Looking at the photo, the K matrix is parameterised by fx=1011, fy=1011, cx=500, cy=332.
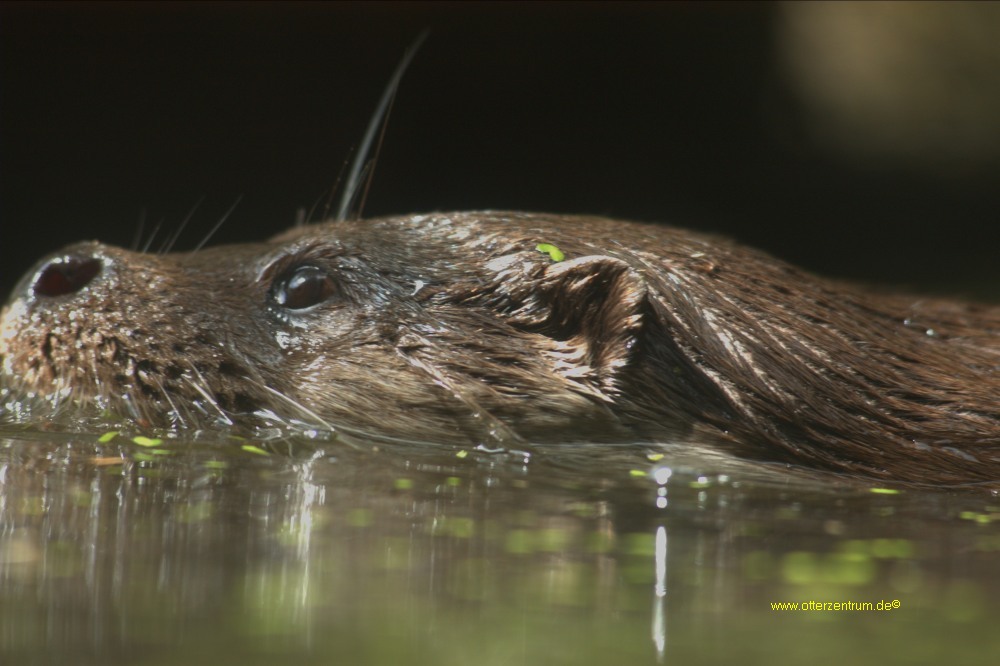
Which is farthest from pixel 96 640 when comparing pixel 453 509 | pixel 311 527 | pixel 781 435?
pixel 781 435

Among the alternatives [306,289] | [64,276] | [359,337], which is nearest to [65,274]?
[64,276]

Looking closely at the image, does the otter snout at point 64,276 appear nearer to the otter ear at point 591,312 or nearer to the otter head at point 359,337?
the otter head at point 359,337

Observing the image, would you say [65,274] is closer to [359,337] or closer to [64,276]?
[64,276]

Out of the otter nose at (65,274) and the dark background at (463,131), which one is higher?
the dark background at (463,131)

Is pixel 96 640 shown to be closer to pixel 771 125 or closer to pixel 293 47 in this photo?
pixel 293 47

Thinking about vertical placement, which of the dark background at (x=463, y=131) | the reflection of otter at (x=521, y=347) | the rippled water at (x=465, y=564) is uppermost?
the dark background at (x=463, y=131)

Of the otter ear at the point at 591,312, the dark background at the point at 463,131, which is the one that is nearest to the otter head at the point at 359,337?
the otter ear at the point at 591,312

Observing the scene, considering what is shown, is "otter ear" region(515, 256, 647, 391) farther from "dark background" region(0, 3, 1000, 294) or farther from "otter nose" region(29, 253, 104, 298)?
"dark background" region(0, 3, 1000, 294)
